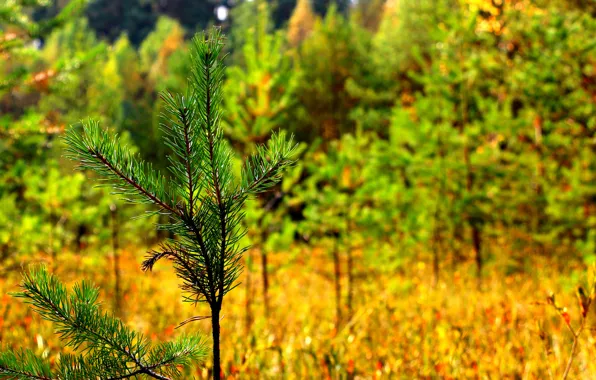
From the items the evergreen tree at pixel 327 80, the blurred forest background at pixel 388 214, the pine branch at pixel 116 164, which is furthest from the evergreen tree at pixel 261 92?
the evergreen tree at pixel 327 80

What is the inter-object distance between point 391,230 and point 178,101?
25.7 ft

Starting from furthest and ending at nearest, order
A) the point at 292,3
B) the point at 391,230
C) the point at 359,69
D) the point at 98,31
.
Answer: the point at 98,31 → the point at 292,3 → the point at 359,69 → the point at 391,230

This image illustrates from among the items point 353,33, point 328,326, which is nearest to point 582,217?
point 328,326

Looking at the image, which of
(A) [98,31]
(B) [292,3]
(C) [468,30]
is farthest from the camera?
(A) [98,31]

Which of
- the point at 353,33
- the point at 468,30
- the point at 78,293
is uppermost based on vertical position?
the point at 353,33

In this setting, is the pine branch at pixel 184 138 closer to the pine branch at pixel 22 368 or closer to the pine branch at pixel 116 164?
the pine branch at pixel 116 164

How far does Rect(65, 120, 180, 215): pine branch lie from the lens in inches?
45.0

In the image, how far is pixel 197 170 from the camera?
4.26ft

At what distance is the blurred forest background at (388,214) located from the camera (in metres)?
3.71

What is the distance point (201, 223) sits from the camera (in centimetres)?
132

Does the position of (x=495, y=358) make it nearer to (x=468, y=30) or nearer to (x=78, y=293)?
(x=78, y=293)

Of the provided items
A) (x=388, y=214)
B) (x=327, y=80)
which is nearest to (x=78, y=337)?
(x=388, y=214)

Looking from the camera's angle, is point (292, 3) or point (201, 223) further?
point (292, 3)

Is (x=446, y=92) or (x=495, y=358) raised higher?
(x=446, y=92)
